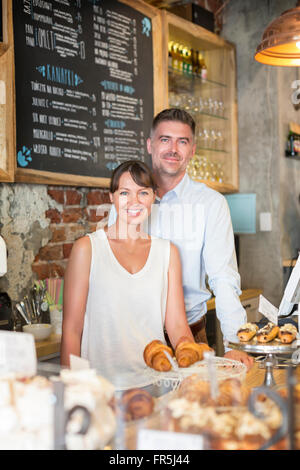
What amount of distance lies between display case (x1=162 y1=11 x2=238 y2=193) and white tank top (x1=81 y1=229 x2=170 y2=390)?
1.90 meters

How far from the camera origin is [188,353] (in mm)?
1438

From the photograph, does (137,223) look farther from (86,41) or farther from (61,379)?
(86,41)

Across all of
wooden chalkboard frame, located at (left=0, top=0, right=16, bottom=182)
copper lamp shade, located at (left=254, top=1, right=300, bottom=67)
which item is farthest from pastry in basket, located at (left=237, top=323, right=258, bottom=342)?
wooden chalkboard frame, located at (left=0, top=0, right=16, bottom=182)

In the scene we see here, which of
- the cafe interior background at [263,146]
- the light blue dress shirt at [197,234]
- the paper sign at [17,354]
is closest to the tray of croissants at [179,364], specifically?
the paper sign at [17,354]

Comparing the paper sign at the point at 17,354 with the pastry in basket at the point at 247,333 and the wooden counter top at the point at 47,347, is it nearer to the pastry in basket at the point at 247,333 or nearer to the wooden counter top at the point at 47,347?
the pastry in basket at the point at 247,333

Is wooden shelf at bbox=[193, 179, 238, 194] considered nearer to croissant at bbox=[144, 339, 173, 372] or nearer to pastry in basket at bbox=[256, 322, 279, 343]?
pastry in basket at bbox=[256, 322, 279, 343]

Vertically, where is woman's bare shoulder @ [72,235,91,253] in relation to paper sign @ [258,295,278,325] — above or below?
above

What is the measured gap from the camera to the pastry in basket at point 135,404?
976 millimetres

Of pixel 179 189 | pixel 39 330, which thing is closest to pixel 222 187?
pixel 179 189

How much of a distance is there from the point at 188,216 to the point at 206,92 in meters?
2.09

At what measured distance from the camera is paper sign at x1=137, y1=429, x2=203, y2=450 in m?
0.92

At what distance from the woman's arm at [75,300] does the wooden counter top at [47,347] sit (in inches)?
17.9
